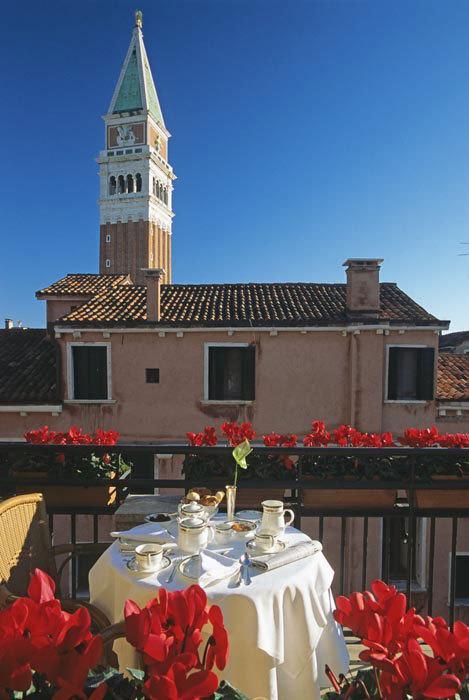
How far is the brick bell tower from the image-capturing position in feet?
123

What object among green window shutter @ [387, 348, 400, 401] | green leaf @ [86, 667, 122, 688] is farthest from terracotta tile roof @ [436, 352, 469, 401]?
green leaf @ [86, 667, 122, 688]

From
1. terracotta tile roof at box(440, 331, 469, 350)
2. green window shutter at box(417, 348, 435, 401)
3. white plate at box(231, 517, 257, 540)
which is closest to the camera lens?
white plate at box(231, 517, 257, 540)

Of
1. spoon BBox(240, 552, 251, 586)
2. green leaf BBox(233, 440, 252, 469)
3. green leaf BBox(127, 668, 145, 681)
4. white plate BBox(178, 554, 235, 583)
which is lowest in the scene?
spoon BBox(240, 552, 251, 586)

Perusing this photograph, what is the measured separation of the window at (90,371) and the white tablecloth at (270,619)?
8.11m

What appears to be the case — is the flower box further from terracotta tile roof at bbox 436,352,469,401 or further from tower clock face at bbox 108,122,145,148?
tower clock face at bbox 108,122,145,148

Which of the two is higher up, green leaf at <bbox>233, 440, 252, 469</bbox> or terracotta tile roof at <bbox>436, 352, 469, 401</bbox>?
green leaf at <bbox>233, 440, 252, 469</bbox>

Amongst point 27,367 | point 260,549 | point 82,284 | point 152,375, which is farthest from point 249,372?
point 260,549

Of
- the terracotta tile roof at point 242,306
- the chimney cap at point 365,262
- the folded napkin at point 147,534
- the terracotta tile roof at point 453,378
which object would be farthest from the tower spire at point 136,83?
the folded napkin at point 147,534

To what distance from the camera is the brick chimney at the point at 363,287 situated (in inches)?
386

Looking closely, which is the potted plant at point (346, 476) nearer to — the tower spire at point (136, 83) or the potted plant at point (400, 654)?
the potted plant at point (400, 654)

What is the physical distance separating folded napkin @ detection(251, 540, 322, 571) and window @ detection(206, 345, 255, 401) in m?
7.66

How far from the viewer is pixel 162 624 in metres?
1.08

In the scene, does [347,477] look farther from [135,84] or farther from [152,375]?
[135,84]

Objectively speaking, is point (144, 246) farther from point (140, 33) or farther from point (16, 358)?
point (16, 358)
